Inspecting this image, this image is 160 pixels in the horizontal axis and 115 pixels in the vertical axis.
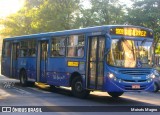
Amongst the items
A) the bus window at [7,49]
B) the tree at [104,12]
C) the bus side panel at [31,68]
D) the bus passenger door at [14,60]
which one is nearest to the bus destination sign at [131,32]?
the bus side panel at [31,68]

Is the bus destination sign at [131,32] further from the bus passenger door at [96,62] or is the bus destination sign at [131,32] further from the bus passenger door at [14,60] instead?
the bus passenger door at [14,60]

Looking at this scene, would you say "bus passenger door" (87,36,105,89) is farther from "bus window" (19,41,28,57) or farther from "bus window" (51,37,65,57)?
"bus window" (19,41,28,57)

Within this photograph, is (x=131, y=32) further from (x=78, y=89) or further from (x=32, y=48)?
(x=32, y=48)

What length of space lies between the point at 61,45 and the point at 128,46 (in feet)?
13.7

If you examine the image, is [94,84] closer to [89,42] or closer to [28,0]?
[89,42]

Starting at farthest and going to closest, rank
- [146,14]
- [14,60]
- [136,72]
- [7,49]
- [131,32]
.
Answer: [146,14]
[7,49]
[14,60]
[131,32]
[136,72]

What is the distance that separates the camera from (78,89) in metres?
17.2

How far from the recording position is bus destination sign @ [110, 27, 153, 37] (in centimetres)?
1557

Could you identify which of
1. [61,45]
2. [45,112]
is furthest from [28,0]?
[45,112]

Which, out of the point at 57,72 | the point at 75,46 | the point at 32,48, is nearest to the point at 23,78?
the point at 32,48

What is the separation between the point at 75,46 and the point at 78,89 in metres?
1.87

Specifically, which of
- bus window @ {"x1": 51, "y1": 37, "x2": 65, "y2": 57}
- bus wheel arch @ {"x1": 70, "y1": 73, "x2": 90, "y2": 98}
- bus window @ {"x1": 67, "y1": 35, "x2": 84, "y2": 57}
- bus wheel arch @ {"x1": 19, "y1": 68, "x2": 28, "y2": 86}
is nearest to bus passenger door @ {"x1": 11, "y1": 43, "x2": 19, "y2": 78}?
bus wheel arch @ {"x1": 19, "y1": 68, "x2": 28, "y2": 86}

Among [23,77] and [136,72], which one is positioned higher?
[136,72]

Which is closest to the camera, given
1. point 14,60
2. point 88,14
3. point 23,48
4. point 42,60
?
point 42,60
